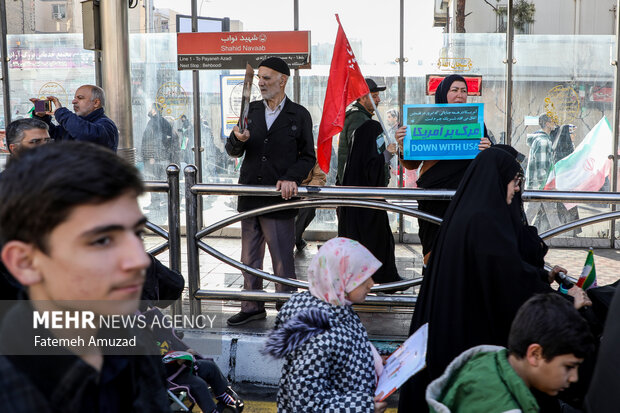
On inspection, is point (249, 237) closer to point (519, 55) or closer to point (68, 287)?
point (68, 287)

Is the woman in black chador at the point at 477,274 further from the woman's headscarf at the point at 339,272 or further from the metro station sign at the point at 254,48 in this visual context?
the metro station sign at the point at 254,48

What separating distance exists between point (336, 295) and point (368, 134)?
13.5 ft

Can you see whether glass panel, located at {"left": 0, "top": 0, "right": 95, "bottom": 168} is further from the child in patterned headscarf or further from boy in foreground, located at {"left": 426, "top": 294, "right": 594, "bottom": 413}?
boy in foreground, located at {"left": 426, "top": 294, "right": 594, "bottom": 413}

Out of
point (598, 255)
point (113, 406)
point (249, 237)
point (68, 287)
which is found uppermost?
point (68, 287)

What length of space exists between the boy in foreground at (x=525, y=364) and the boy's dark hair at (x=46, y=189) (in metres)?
1.65

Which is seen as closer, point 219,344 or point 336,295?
point 336,295

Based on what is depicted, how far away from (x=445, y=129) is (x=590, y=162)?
18.7 ft

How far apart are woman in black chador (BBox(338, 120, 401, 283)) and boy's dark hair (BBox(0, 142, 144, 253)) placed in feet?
18.3

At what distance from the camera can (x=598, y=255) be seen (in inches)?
380

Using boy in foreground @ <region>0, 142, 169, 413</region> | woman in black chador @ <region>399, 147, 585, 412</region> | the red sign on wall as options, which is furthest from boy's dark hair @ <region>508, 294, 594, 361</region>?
the red sign on wall

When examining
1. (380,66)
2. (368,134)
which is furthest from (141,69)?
(368,134)

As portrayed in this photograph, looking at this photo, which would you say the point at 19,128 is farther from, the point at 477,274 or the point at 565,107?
the point at 565,107

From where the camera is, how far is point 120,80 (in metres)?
9.62

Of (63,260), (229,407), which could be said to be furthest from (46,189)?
(229,407)
